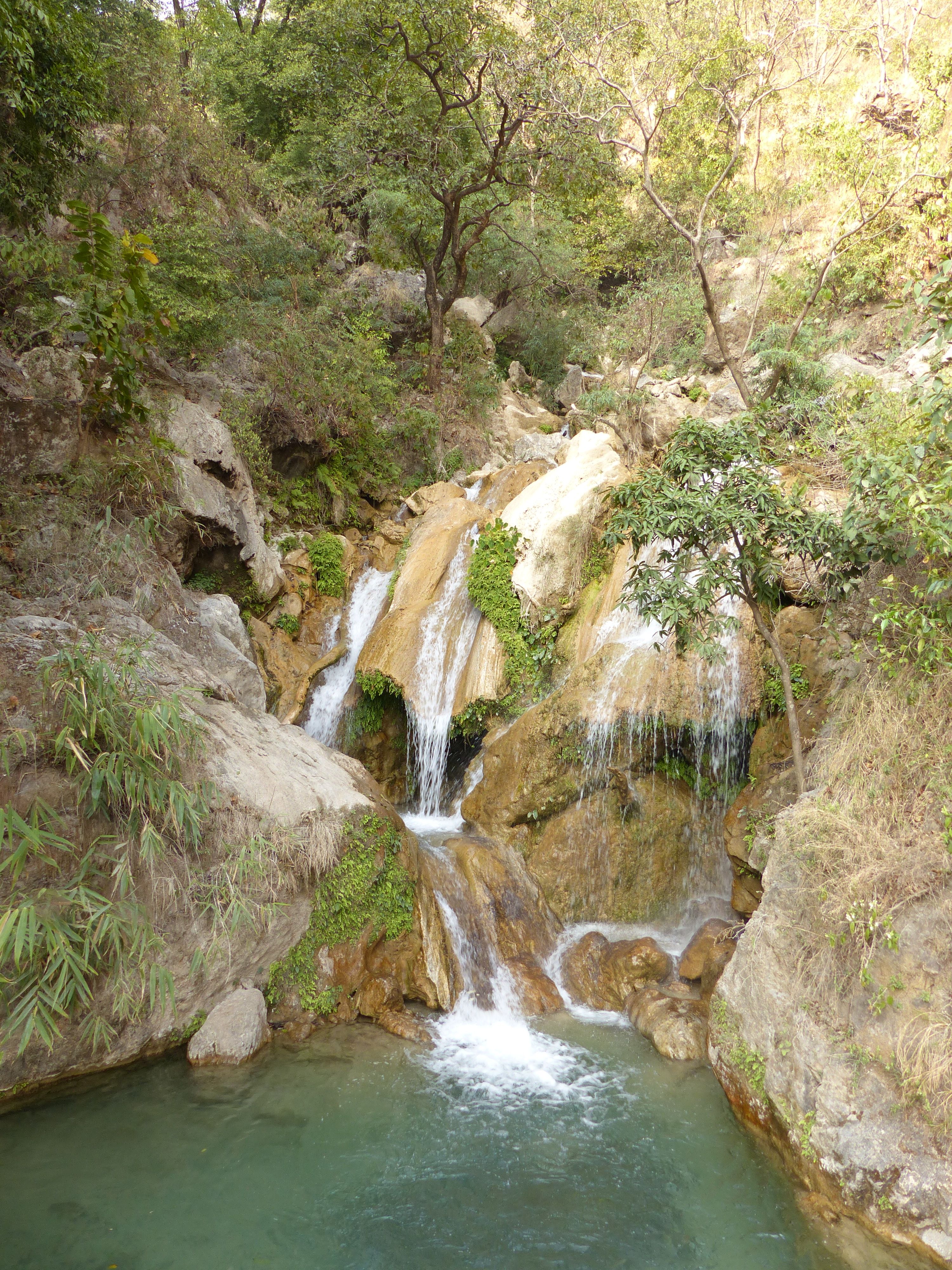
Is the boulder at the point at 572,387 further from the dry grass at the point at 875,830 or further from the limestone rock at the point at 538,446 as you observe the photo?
the dry grass at the point at 875,830

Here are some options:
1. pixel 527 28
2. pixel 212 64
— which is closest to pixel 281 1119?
pixel 527 28

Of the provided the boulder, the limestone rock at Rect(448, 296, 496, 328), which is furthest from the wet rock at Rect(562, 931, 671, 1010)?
the limestone rock at Rect(448, 296, 496, 328)

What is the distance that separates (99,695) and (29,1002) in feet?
6.97

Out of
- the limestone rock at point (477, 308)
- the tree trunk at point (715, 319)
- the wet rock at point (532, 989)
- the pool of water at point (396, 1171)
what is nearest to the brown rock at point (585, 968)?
the wet rock at point (532, 989)

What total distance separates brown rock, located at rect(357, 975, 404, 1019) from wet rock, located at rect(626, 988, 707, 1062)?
2.37 metres

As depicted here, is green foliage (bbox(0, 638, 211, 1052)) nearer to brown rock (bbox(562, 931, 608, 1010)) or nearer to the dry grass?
brown rock (bbox(562, 931, 608, 1010))

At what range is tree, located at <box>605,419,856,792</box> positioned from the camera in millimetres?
6203

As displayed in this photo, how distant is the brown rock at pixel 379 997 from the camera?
6.72m

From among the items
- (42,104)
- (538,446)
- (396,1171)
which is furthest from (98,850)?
(538,446)

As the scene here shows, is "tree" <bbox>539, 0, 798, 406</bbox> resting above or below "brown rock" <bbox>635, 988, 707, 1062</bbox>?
above

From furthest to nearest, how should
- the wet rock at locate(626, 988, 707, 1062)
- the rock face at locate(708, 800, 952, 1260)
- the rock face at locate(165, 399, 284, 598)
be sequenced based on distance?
the rock face at locate(165, 399, 284, 598) → the wet rock at locate(626, 988, 707, 1062) → the rock face at locate(708, 800, 952, 1260)

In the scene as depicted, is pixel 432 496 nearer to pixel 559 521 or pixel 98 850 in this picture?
pixel 559 521

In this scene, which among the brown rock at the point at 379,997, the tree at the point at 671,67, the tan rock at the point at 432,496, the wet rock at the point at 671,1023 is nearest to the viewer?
the wet rock at the point at 671,1023

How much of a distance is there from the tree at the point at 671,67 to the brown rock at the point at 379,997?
7.47 metres
